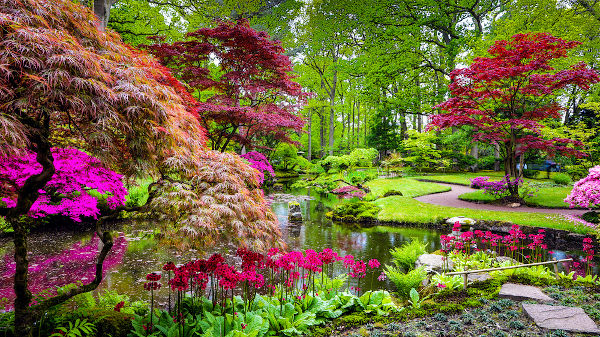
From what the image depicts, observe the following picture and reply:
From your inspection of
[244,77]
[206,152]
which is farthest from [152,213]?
[244,77]

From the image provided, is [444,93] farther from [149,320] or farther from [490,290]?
[149,320]

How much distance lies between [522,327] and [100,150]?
4145 mm

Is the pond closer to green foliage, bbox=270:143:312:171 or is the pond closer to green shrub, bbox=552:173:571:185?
green shrub, bbox=552:173:571:185

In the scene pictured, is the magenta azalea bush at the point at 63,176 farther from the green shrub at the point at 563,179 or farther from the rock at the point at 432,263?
the green shrub at the point at 563,179

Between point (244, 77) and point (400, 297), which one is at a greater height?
point (244, 77)

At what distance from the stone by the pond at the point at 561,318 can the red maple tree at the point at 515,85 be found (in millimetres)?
8770

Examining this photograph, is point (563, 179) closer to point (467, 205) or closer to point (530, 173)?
point (530, 173)

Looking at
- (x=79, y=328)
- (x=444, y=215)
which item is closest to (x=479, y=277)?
(x=79, y=328)

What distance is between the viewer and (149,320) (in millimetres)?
2975

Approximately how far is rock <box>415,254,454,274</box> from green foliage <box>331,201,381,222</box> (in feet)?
15.3

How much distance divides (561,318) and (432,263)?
2.60 metres

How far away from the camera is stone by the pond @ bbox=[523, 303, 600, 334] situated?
2.83m

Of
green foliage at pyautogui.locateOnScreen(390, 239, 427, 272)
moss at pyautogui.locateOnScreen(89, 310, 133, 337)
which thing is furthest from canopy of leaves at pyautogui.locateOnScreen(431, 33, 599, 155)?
moss at pyautogui.locateOnScreen(89, 310, 133, 337)

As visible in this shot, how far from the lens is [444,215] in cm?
982
